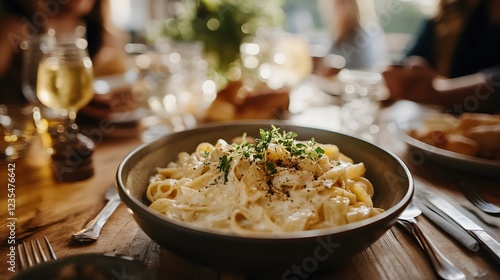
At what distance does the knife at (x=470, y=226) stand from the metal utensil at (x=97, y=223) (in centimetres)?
105

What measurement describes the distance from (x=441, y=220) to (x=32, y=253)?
3.84 ft

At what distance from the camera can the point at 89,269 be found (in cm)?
81

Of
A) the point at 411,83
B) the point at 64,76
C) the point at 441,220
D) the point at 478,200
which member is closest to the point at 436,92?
the point at 411,83

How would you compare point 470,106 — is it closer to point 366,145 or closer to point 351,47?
point 366,145

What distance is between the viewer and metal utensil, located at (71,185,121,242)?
1.12 metres

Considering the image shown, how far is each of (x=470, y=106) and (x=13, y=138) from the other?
2.60m

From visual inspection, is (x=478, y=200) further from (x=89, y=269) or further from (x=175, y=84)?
(x=175, y=84)

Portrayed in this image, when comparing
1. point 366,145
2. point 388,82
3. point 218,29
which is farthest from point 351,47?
point 366,145

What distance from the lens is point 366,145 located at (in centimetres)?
144

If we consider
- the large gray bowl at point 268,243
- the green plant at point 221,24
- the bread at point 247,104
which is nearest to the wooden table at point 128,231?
the large gray bowl at point 268,243

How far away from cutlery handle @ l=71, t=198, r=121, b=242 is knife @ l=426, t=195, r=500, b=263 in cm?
105

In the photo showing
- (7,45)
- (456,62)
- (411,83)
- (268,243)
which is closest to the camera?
(268,243)

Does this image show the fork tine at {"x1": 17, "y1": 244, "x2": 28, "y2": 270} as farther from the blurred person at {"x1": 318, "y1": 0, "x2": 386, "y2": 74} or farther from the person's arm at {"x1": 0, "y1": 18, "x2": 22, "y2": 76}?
the blurred person at {"x1": 318, "y1": 0, "x2": 386, "y2": 74}

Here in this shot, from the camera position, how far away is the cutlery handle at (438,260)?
3.21ft
